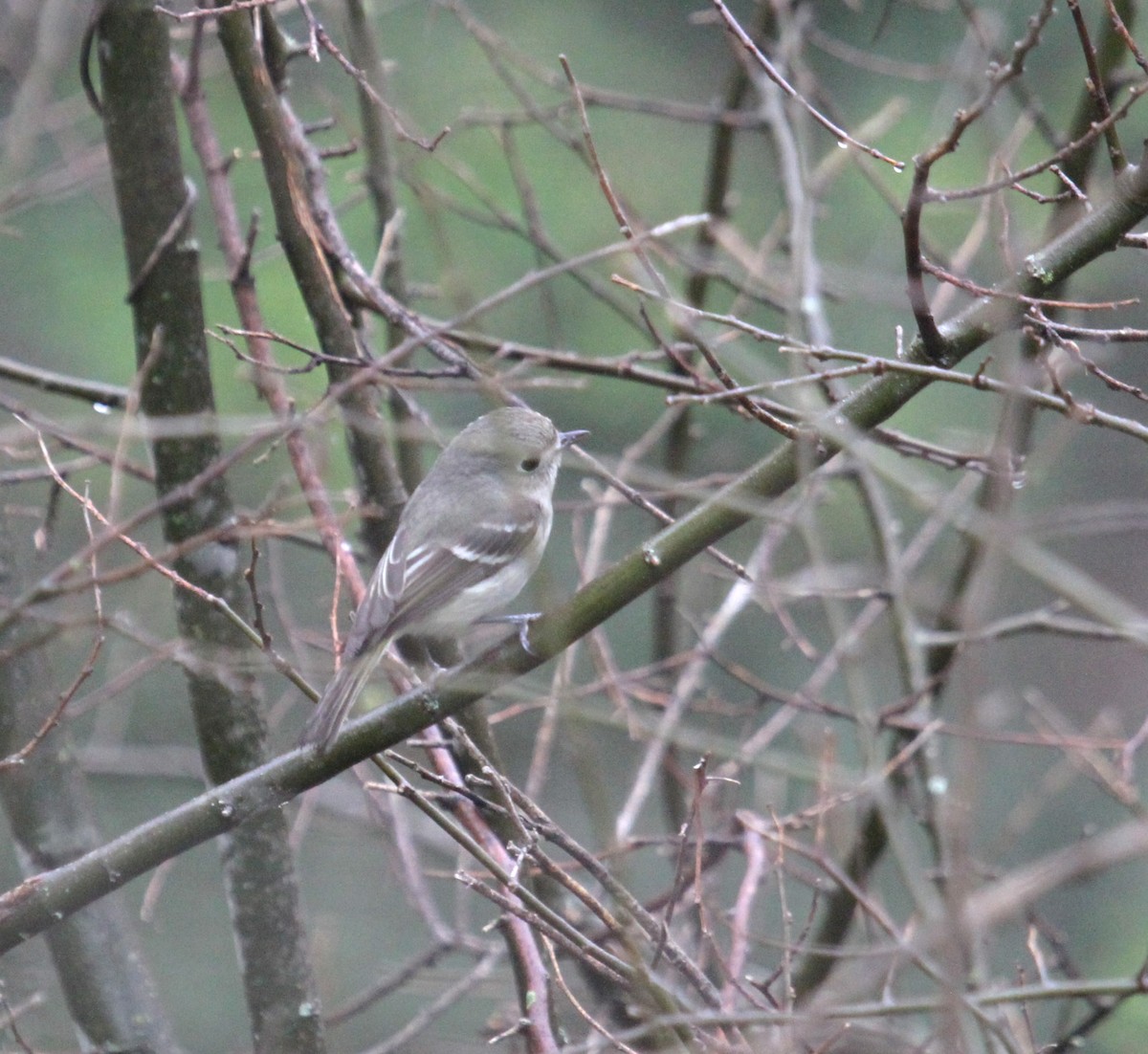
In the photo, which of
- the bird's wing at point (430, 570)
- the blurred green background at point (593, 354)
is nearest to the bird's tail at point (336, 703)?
the bird's wing at point (430, 570)

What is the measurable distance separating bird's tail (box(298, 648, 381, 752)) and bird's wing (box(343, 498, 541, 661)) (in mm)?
90

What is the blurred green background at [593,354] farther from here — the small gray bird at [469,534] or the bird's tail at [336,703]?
the bird's tail at [336,703]

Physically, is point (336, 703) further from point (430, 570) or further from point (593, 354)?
point (593, 354)

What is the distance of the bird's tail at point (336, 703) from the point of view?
2.54 m

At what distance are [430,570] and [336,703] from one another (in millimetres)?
983

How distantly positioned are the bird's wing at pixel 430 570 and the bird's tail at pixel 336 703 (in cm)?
9

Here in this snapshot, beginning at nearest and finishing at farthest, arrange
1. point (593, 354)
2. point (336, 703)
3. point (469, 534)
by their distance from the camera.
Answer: point (336, 703) < point (469, 534) < point (593, 354)

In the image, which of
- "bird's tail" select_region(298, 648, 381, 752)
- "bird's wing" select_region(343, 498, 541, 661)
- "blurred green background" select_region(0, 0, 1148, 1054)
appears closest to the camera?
"bird's tail" select_region(298, 648, 381, 752)

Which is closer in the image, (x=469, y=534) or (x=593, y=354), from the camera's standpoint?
(x=469, y=534)

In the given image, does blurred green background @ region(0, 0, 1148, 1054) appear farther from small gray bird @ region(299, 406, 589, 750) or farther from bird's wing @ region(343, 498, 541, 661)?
bird's wing @ region(343, 498, 541, 661)

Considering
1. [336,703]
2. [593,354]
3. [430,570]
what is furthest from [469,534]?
[593,354]

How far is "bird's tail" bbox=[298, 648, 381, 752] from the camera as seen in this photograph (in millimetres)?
2540

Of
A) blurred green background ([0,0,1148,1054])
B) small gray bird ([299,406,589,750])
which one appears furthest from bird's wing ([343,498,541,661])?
blurred green background ([0,0,1148,1054])

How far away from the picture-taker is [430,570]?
3.65 meters
